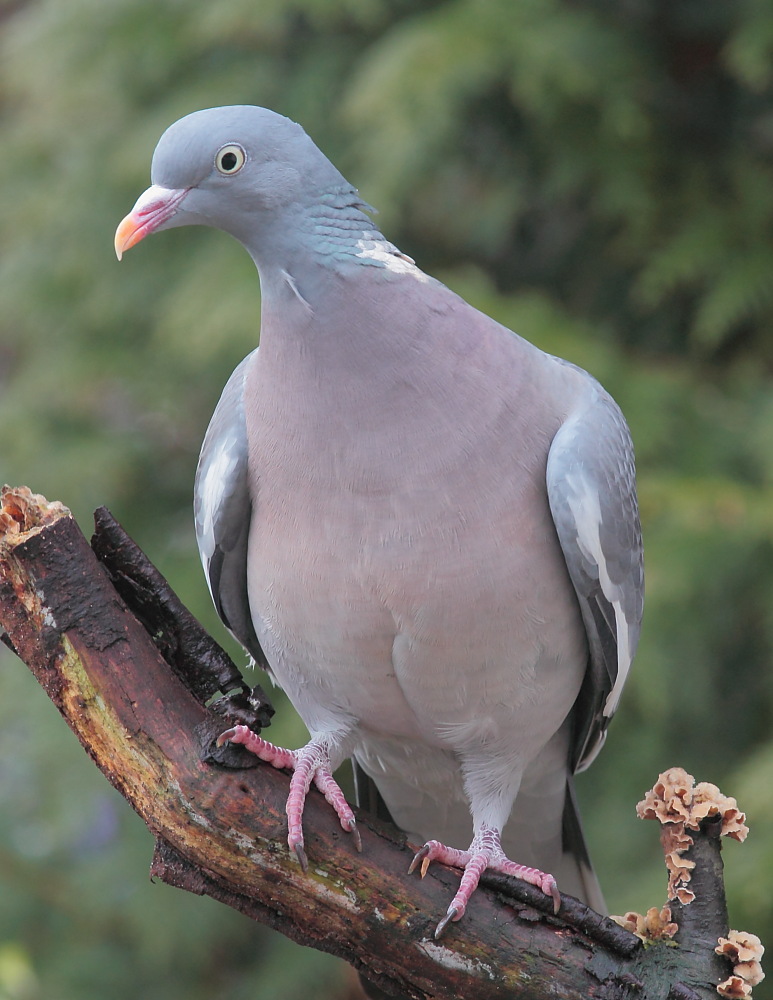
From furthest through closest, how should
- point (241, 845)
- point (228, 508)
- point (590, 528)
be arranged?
1. point (228, 508)
2. point (590, 528)
3. point (241, 845)

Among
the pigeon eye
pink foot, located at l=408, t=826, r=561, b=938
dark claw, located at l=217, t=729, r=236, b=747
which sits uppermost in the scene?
the pigeon eye

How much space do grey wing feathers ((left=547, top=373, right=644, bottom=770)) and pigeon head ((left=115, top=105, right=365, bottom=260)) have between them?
25.8 inches

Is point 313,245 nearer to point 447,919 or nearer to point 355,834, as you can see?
point 355,834

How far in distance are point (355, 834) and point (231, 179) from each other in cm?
115

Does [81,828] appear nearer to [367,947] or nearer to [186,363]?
[186,363]

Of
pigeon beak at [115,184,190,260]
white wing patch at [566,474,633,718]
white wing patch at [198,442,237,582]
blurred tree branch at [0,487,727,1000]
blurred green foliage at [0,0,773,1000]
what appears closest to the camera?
blurred tree branch at [0,487,727,1000]

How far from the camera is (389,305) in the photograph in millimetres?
2090

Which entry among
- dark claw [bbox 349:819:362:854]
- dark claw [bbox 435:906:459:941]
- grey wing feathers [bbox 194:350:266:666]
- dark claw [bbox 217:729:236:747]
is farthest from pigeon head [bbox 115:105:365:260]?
dark claw [bbox 435:906:459:941]

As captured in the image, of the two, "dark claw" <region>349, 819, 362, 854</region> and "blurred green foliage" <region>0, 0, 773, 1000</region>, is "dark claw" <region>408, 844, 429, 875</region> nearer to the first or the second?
"dark claw" <region>349, 819, 362, 854</region>

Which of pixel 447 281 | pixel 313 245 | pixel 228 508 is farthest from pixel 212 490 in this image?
pixel 447 281

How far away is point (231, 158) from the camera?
2053 millimetres

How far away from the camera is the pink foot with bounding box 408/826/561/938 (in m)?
1.96

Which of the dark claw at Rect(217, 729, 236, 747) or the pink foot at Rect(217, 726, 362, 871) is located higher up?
the dark claw at Rect(217, 729, 236, 747)

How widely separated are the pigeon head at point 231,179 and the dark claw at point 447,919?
46.4 inches
